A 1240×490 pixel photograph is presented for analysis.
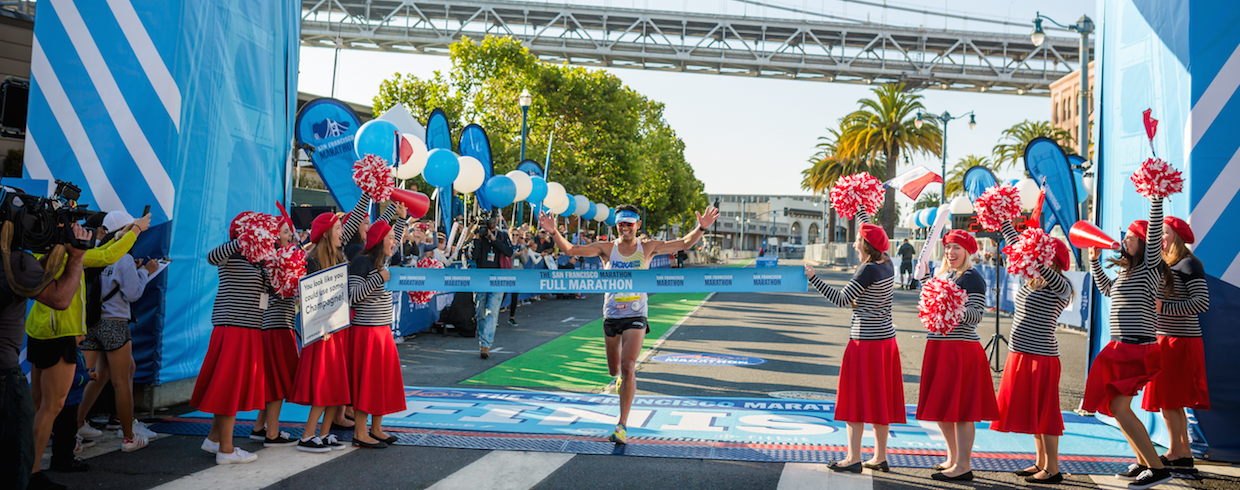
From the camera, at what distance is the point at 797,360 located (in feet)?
36.3

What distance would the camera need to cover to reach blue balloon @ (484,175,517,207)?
14.5 metres

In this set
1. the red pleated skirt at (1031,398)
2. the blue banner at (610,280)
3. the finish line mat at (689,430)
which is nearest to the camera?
the red pleated skirt at (1031,398)

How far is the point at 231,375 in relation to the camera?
17.8 feet

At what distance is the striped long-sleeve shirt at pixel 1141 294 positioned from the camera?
547 centimetres

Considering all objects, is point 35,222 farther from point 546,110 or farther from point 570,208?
point 546,110

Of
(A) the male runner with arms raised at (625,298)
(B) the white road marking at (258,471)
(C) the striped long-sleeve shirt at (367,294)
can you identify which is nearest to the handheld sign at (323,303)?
(C) the striped long-sleeve shirt at (367,294)

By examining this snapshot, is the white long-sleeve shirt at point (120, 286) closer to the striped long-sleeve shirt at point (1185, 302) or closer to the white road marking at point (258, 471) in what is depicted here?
the white road marking at point (258, 471)

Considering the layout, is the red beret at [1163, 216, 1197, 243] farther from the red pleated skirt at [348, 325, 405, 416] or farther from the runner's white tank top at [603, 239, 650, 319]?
the red pleated skirt at [348, 325, 405, 416]

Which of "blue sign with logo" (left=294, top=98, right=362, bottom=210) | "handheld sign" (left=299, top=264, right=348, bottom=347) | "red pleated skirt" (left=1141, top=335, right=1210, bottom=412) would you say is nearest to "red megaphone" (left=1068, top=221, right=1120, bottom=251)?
"red pleated skirt" (left=1141, top=335, right=1210, bottom=412)

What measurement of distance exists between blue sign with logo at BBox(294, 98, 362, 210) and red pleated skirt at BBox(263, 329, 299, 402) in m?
5.89

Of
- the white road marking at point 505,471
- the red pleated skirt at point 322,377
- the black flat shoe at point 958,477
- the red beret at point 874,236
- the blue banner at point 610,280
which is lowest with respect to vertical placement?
the white road marking at point 505,471

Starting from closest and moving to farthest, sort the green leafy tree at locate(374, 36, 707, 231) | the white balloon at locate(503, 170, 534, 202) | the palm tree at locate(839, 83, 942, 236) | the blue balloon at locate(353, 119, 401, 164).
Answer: the blue balloon at locate(353, 119, 401, 164)
the white balloon at locate(503, 170, 534, 202)
the green leafy tree at locate(374, 36, 707, 231)
the palm tree at locate(839, 83, 942, 236)

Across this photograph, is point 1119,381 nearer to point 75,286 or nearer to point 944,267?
point 944,267

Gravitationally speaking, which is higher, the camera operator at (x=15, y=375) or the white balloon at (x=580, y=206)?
the white balloon at (x=580, y=206)
